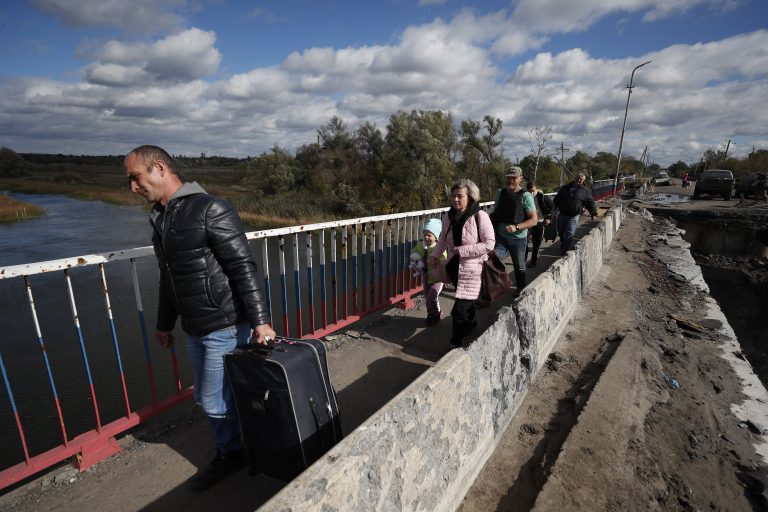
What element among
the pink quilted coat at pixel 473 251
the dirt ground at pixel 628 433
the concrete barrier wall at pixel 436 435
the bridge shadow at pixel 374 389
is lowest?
the dirt ground at pixel 628 433

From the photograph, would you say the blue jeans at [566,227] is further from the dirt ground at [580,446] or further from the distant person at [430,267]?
the distant person at [430,267]

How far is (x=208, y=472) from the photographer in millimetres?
2338

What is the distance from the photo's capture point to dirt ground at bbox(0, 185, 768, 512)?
2293 millimetres

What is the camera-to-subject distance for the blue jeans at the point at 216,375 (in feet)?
7.23

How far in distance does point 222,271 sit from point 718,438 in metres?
3.83

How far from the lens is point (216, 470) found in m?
2.36

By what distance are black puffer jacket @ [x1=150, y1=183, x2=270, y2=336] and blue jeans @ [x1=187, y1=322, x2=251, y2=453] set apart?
0.08 metres

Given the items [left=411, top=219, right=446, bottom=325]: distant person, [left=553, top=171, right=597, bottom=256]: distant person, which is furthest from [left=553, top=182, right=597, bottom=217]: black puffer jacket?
[left=411, top=219, right=446, bottom=325]: distant person

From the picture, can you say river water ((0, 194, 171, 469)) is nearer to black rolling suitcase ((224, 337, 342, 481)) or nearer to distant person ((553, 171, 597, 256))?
black rolling suitcase ((224, 337, 342, 481))

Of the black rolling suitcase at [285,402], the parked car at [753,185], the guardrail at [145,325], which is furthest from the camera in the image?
the parked car at [753,185]

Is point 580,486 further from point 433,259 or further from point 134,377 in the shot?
point 134,377

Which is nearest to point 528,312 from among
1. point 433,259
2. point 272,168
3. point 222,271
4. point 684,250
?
point 433,259

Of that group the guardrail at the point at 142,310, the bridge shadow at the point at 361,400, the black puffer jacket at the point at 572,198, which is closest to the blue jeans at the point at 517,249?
the bridge shadow at the point at 361,400

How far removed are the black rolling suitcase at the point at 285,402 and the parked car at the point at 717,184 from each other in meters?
30.7
